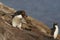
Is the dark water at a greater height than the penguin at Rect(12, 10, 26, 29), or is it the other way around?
the dark water

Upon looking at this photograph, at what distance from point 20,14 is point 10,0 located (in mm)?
45475

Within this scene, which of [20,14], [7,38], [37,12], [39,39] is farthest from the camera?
[37,12]

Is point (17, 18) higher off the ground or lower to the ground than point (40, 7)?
lower

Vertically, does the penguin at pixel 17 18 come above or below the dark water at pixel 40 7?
below

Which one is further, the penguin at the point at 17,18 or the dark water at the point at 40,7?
the dark water at the point at 40,7

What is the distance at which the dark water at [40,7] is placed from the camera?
1997 inches

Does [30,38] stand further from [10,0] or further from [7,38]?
[10,0]

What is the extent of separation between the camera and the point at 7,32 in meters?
14.8

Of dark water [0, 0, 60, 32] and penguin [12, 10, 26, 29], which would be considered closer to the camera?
penguin [12, 10, 26, 29]

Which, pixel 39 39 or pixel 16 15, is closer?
pixel 39 39

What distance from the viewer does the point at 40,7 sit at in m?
59.7

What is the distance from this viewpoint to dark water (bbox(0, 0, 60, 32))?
1997 inches

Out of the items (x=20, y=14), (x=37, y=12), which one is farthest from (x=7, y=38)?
(x=37, y=12)

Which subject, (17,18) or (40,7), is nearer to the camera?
(17,18)
